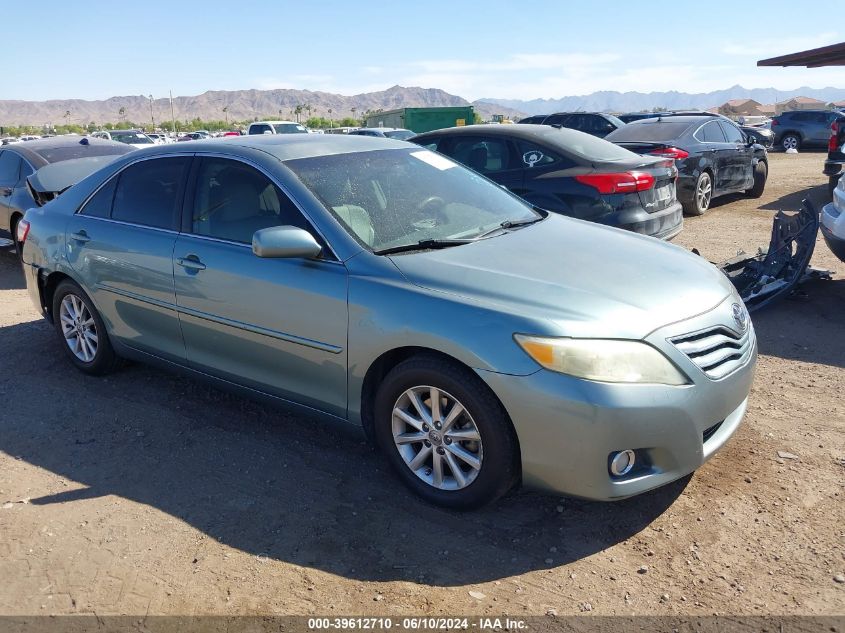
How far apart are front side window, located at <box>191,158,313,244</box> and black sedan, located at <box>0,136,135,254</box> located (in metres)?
5.00

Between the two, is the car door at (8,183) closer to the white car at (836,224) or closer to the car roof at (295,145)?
the car roof at (295,145)

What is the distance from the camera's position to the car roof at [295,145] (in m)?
4.14

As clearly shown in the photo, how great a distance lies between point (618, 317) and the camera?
305cm

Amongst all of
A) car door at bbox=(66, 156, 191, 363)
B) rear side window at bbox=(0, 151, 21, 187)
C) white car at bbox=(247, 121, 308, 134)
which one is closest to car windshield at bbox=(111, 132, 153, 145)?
white car at bbox=(247, 121, 308, 134)

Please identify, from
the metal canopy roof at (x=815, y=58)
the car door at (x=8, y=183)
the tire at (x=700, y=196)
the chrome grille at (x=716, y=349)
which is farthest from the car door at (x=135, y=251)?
the metal canopy roof at (x=815, y=58)

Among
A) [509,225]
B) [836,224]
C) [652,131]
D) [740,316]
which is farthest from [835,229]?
[652,131]

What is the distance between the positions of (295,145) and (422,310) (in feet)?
5.18

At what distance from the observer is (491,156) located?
756 cm

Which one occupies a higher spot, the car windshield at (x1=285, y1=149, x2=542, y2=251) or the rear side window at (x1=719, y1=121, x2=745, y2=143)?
the rear side window at (x1=719, y1=121, x2=745, y2=143)

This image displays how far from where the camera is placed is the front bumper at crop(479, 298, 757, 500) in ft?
9.45

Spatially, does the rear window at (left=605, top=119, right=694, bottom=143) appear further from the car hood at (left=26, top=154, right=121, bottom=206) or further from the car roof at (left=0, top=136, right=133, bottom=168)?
the car hood at (left=26, top=154, right=121, bottom=206)

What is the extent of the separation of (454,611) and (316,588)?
57 cm

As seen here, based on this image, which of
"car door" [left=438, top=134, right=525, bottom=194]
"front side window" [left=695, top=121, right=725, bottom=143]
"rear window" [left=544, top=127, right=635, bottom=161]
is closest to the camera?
"rear window" [left=544, top=127, right=635, bottom=161]

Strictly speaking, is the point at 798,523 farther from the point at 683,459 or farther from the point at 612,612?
the point at 612,612
